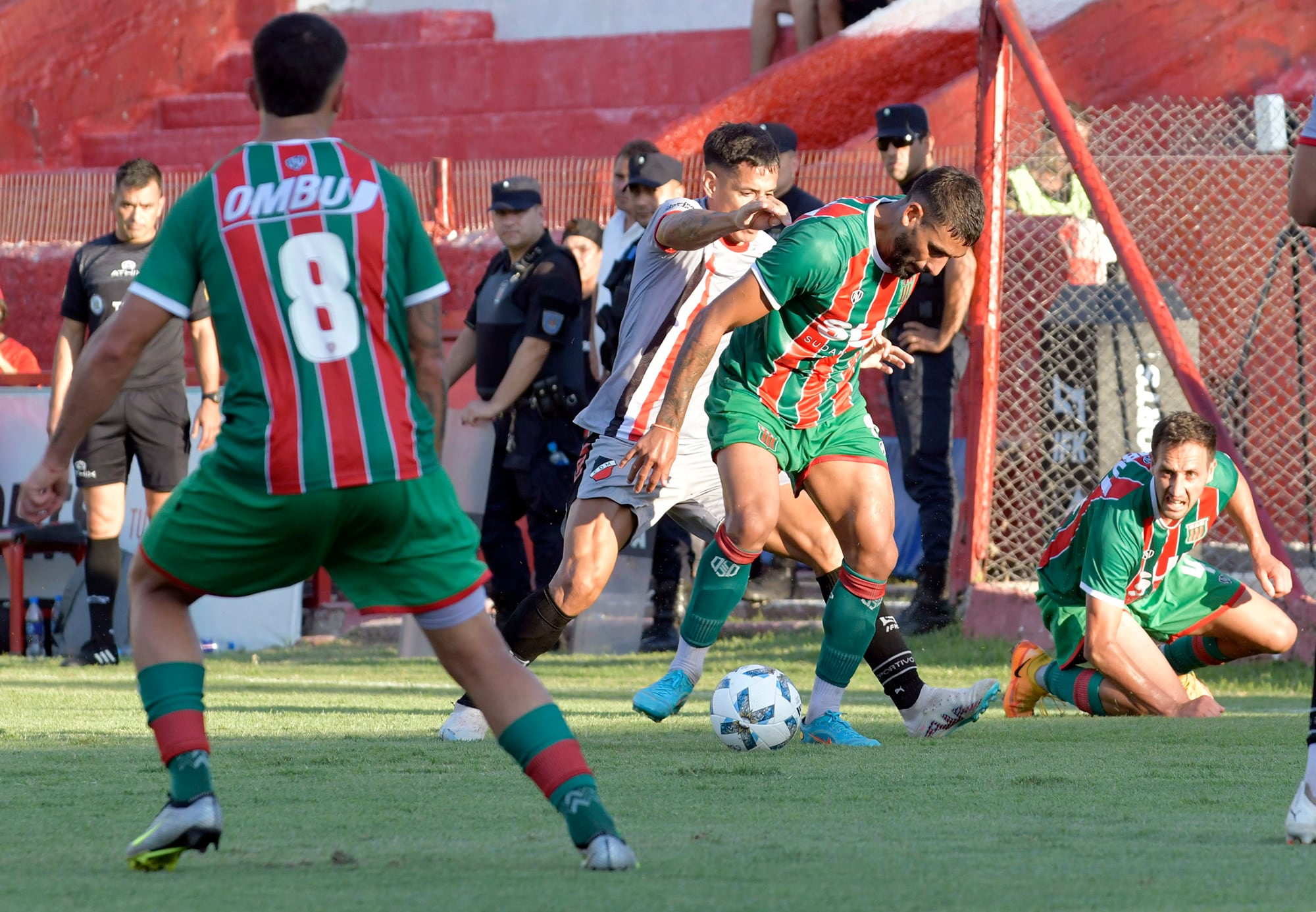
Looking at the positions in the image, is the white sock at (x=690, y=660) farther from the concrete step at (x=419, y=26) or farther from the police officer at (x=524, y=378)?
the concrete step at (x=419, y=26)

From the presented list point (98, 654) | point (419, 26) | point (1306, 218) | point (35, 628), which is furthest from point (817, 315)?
point (419, 26)

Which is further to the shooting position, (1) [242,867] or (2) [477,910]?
(1) [242,867]

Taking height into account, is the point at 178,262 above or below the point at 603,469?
above

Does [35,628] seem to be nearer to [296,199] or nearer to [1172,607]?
[1172,607]

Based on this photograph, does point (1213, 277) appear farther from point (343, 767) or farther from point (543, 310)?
point (343, 767)

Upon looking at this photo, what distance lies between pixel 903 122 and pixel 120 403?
4.15m

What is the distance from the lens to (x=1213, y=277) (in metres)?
9.95

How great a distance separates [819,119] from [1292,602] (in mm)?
6341

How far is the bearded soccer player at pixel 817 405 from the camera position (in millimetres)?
5289

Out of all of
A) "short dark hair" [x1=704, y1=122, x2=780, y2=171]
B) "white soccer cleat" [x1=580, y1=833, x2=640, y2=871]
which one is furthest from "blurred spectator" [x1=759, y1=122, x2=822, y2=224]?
"white soccer cleat" [x1=580, y1=833, x2=640, y2=871]

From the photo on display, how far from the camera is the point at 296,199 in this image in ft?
11.3

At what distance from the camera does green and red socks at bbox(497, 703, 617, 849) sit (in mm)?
3369

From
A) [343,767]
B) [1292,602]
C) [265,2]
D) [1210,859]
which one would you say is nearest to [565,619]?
[343,767]

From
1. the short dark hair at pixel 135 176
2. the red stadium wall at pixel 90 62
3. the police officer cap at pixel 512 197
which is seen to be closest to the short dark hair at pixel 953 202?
the police officer cap at pixel 512 197
